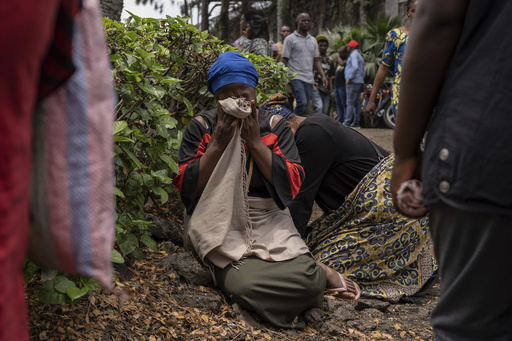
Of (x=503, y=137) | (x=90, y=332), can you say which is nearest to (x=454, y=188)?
(x=503, y=137)

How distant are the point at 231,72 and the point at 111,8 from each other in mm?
1763

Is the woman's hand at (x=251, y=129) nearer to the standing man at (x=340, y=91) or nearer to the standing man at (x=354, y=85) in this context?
the standing man at (x=354, y=85)

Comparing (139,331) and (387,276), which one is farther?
(387,276)

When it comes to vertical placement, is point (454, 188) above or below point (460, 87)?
below

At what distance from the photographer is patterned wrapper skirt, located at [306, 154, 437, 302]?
3.70 metres

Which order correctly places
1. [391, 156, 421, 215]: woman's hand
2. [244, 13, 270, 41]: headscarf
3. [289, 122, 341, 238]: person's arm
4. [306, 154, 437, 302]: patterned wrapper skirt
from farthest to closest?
1. [244, 13, 270, 41]: headscarf
2. [289, 122, 341, 238]: person's arm
3. [306, 154, 437, 302]: patterned wrapper skirt
4. [391, 156, 421, 215]: woman's hand

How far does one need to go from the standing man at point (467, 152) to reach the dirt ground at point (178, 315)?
1579mm

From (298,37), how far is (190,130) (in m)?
5.68

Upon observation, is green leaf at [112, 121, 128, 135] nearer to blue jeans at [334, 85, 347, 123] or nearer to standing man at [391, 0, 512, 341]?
standing man at [391, 0, 512, 341]

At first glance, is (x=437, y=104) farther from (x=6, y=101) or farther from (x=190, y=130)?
(x=190, y=130)

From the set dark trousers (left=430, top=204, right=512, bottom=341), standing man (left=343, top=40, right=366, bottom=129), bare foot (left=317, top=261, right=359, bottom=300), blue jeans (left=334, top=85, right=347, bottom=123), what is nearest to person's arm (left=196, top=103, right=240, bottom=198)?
bare foot (left=317, top=261, right=359, bottom=300)

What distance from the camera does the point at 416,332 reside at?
3221 mm

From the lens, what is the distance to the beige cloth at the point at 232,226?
316 centimetres

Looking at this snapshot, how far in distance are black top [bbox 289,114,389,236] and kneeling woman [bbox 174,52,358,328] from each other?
19.7 inches
